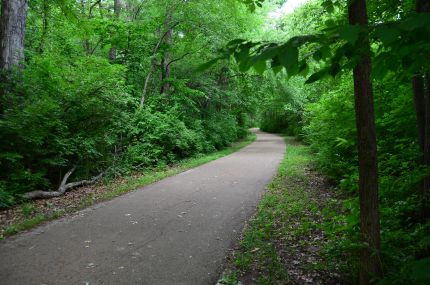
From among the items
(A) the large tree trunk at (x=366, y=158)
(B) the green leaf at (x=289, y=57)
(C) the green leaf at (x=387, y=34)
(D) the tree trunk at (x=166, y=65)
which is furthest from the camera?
(D) the tree trunk at (x=166, y=65)

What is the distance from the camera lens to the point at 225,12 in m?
16.2

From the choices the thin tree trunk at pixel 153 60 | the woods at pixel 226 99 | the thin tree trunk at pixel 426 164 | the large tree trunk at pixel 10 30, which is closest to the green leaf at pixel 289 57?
the woods at pixel 226 99

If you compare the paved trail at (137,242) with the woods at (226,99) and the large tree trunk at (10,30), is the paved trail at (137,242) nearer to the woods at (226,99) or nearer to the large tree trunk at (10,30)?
the woods at (226,99)

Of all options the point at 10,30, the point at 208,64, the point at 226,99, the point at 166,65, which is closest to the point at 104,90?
the point at 10,30

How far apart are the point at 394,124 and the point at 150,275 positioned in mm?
5459

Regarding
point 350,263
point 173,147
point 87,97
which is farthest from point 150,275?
point 173,147

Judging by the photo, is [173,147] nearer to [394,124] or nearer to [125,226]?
[125,226]

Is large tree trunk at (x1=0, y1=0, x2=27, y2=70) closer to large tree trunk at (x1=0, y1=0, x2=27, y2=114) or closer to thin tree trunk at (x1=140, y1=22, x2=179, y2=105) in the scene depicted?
large tree trunk at (x1=0, y1=0, x2=27, y2=114)

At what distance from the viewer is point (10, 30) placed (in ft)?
29.0

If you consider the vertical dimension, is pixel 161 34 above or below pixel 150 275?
above

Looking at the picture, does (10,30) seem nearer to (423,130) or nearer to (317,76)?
(317,76)

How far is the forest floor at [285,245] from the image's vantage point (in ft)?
13.5

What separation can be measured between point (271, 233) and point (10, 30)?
28.3ft

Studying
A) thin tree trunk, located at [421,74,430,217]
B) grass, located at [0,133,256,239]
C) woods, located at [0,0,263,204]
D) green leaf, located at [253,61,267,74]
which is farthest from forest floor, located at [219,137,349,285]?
woods, located at [0,0,263,204]
